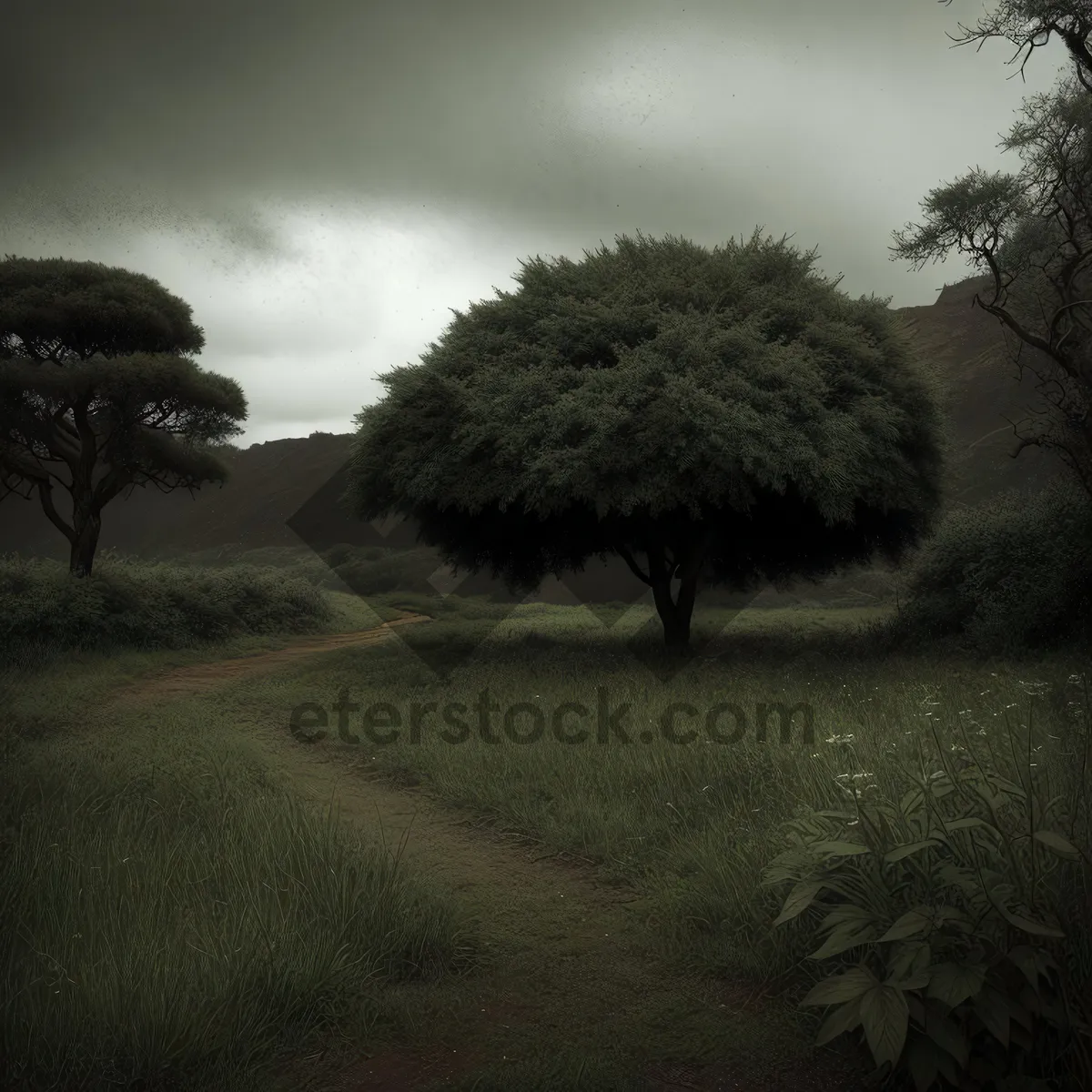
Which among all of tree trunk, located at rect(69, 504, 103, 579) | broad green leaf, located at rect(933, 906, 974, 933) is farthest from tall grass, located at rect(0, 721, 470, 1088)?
tree trunk, located at rect(69, 504, 103, 579)

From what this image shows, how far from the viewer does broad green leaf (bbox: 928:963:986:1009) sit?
2.69 m

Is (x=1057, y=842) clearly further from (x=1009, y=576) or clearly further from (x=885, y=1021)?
(x=1009, y=576)

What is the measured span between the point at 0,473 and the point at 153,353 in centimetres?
424

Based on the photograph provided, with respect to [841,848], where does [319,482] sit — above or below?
above

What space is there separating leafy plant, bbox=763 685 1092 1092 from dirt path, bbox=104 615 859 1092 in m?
0.43

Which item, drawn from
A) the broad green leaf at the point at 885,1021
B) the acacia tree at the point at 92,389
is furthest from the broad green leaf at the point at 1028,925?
the acacia tree at the point at 92,389

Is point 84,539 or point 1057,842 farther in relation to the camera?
point 84,539

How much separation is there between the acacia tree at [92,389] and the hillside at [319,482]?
2.92 metres

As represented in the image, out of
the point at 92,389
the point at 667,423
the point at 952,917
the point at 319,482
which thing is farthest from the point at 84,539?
the point at 319,482

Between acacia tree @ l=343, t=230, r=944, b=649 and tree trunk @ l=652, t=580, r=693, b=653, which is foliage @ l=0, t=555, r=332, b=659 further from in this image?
tree trunk @ l=652, t=580, r=693, b=653

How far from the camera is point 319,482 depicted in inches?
2426

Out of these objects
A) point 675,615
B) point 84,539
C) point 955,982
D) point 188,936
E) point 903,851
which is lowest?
point 188,936

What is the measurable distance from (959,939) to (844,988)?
1.82ft

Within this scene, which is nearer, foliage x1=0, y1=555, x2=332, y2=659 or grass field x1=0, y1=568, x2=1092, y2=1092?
grass field x1=0, y1=568, x2=1092, y2=1092
